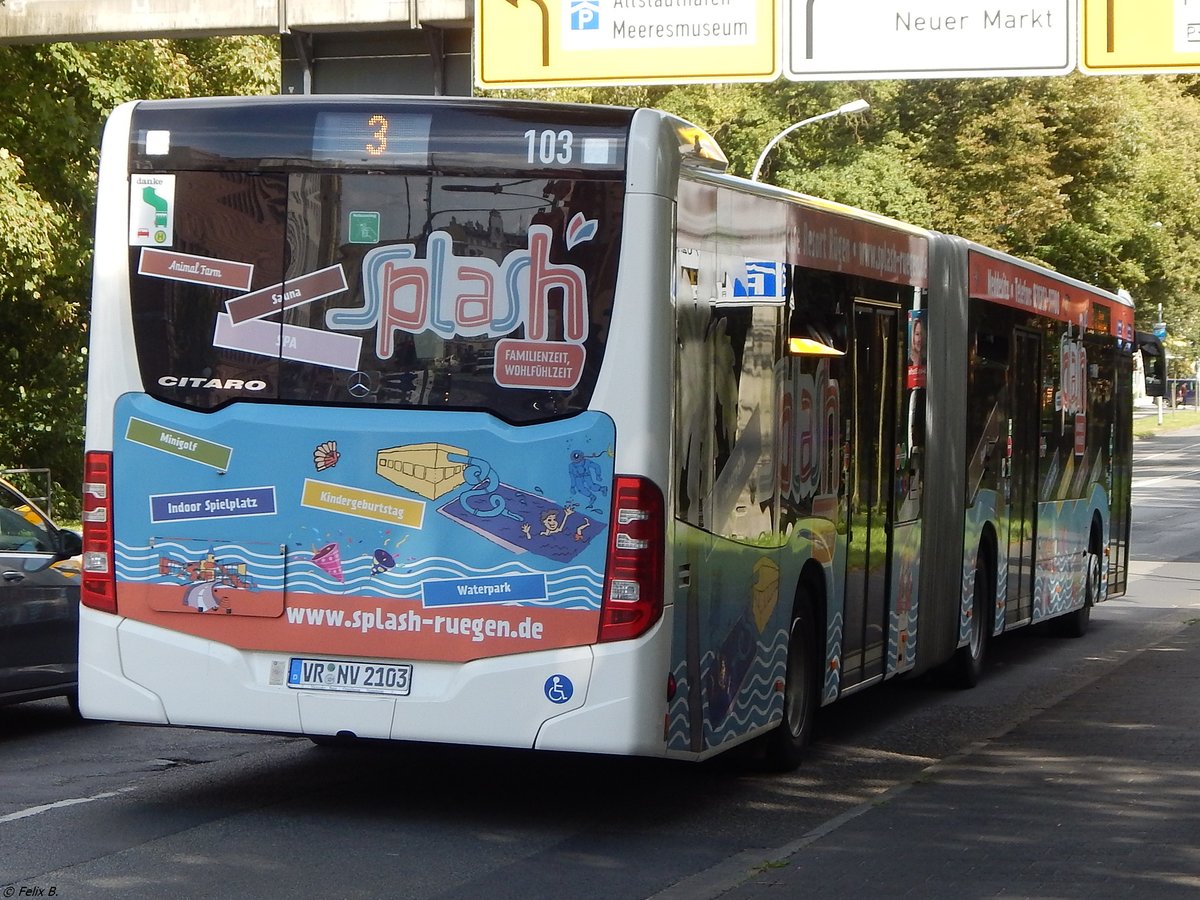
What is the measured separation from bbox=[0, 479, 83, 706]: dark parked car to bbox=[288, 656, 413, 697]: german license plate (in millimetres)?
2719

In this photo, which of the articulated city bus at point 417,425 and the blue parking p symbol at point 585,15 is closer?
the articulated city bus at point 417,425

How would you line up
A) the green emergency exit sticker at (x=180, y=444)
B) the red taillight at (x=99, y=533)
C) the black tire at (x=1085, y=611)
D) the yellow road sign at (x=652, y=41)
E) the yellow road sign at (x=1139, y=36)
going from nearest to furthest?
the green emergency exit sticker at (x=180, y=444)
the red taillight at (x=99, y=533)
the yellow road sign at (x=1139, y=36)
the yellow road sign at (x=652, y=41)
the black tire at (x=1085, y=611)

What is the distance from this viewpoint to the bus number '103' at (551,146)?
784 centimetres

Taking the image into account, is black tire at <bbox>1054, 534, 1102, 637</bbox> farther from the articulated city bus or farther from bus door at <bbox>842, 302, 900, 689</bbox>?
the articulated city bus

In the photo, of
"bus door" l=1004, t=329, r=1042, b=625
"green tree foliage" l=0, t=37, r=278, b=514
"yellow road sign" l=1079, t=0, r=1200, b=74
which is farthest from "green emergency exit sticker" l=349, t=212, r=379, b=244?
"green tree foliage" l=0, t=37, r=278, b=514

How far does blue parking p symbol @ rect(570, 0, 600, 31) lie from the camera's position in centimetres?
1339

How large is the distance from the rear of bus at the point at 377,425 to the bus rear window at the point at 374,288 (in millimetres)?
11

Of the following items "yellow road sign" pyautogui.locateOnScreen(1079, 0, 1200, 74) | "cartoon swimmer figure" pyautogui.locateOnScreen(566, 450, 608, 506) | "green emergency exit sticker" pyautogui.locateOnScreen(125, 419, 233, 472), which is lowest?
"cartoon swimmer figure" pyautogui.locateOnScreen(566, 450, 608, 506)

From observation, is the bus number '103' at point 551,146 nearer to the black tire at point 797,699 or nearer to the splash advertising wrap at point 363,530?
the splash advertising wrap at point 363,530

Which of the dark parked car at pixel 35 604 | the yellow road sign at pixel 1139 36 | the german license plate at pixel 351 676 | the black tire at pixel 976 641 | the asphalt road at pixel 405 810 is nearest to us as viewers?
the asphalt road at pixel 405 810

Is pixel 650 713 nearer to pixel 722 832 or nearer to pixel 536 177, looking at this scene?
pixel 722 832

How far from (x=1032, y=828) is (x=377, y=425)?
3.15 metres

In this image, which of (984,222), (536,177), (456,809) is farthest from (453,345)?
(984,222)

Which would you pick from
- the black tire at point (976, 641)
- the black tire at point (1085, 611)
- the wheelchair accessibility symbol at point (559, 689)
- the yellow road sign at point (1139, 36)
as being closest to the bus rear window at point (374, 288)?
the wheelchair accessibility symbol at point (559, 689)
